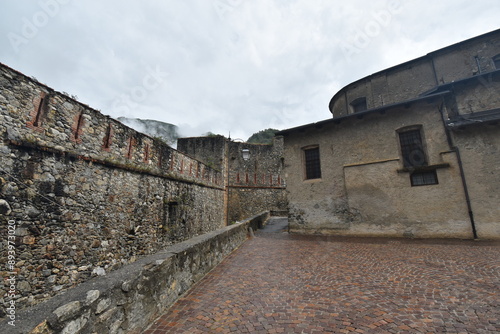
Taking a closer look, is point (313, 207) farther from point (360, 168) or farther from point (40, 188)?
point (40, 188)

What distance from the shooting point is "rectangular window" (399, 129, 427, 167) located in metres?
9.52

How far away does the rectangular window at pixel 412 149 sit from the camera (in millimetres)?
9523

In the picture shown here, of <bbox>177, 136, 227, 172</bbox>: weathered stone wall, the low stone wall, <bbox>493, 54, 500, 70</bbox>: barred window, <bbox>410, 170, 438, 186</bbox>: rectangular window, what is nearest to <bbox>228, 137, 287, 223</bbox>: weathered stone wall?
<bbox>177, 136, 227, 172</bbox>: weathered stone wall

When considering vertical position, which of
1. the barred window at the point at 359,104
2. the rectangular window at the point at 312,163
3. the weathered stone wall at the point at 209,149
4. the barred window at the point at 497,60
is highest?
the barred window at the point at 497,60

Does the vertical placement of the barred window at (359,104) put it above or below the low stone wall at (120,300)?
above

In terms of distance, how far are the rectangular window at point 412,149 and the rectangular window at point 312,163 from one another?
3.72 meters

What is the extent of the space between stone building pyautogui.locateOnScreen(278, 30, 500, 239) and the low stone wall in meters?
Result: 7.76

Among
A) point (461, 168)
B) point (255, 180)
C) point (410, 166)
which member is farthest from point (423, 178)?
point (255, 180)

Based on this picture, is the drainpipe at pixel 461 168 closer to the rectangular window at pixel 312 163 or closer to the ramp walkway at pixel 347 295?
the ramp walkway at pixel 347 295

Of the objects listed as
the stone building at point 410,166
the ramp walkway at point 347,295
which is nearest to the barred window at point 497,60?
the stone building at point 410,166

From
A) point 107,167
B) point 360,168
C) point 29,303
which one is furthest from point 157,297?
point 360,168

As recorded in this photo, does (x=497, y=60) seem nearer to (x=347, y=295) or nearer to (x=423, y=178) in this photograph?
(x=423, y=178)

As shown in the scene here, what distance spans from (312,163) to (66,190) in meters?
10.1

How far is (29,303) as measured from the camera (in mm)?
4695
